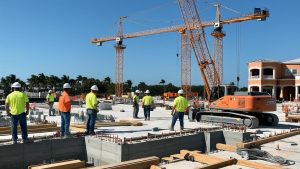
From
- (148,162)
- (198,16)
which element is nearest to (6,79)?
(198,16)

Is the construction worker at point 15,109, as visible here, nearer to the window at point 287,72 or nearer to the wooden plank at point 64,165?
the wooden plank at point 64,165

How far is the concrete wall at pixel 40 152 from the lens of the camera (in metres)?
8.59

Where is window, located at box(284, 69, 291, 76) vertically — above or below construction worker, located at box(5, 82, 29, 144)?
above

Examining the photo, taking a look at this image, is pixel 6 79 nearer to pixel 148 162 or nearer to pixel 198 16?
pixel 198 16

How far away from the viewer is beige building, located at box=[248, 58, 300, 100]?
51.1m

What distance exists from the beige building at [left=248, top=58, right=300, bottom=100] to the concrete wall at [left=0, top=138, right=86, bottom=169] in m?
45.0

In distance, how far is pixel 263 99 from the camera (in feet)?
50.4

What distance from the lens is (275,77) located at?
5147 centimetres

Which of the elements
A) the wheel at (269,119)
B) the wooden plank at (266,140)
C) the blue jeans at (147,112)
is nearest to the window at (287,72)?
the wheel at (269,119)

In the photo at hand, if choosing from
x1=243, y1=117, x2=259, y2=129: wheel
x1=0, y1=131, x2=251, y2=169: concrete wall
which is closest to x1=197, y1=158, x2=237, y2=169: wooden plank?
x1=0, y1=131, x2=251, y2=169: concrete wall

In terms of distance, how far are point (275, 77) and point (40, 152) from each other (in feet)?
156

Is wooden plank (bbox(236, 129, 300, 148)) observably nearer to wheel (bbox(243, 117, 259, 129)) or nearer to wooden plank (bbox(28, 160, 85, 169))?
wheel (bbox(243, 117, 259, 129))

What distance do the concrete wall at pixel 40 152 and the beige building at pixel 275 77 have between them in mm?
45032

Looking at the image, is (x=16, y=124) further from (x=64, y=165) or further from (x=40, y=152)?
(x=64, y=165)
